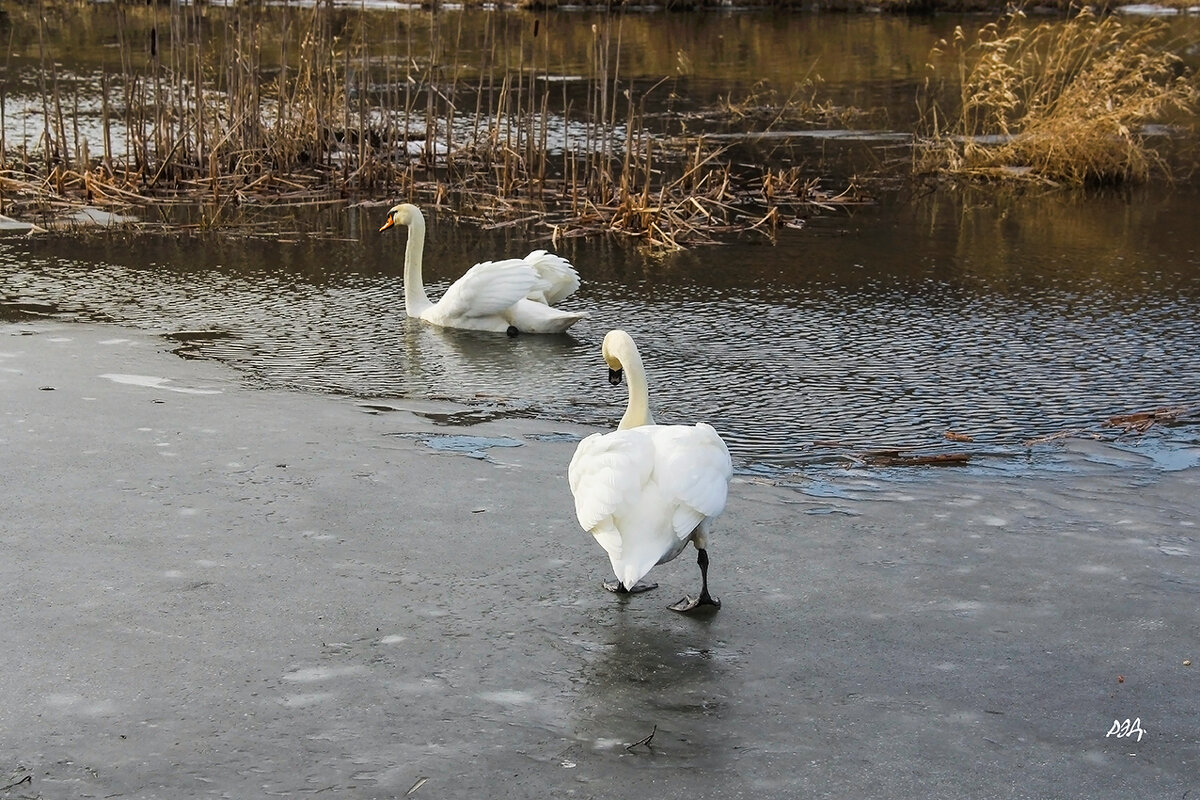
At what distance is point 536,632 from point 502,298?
16.0 ft

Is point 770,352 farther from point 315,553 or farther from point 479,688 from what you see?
point 479,688

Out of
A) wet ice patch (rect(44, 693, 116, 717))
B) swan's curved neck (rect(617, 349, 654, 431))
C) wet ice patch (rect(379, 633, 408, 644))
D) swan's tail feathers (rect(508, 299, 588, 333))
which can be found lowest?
wet ice patch (rect(44, 693, 116, 717))

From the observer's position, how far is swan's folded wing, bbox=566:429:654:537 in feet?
15.2

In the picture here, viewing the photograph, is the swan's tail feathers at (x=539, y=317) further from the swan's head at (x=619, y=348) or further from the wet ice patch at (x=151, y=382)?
the swan's head at (x=619, y=348)

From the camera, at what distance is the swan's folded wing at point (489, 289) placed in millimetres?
9344

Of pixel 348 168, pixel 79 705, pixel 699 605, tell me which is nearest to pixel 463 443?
pixel 699 605

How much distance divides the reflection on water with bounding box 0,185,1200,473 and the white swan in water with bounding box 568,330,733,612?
168 centimetres

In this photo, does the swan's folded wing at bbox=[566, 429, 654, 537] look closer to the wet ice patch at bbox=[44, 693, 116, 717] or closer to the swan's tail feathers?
the wet ice patch at bbox=[44, 693, 116, 717]

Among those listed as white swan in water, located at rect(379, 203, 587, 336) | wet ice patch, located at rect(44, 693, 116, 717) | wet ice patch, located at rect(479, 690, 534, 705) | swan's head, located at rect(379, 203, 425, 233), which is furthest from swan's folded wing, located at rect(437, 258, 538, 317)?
wet ice patch, located at rect(44, 693, 116, 717)

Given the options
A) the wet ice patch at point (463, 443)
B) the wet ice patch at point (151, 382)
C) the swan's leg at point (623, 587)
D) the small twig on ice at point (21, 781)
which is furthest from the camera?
the wet ice patch at point (151, 382)

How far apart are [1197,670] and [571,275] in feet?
19.8

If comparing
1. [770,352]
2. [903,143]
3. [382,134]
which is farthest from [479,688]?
[903,143]

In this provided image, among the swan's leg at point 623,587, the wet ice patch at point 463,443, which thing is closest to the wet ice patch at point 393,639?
the swan's leg at point 623,587

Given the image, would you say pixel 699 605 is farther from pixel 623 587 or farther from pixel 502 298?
pixel 502 298
